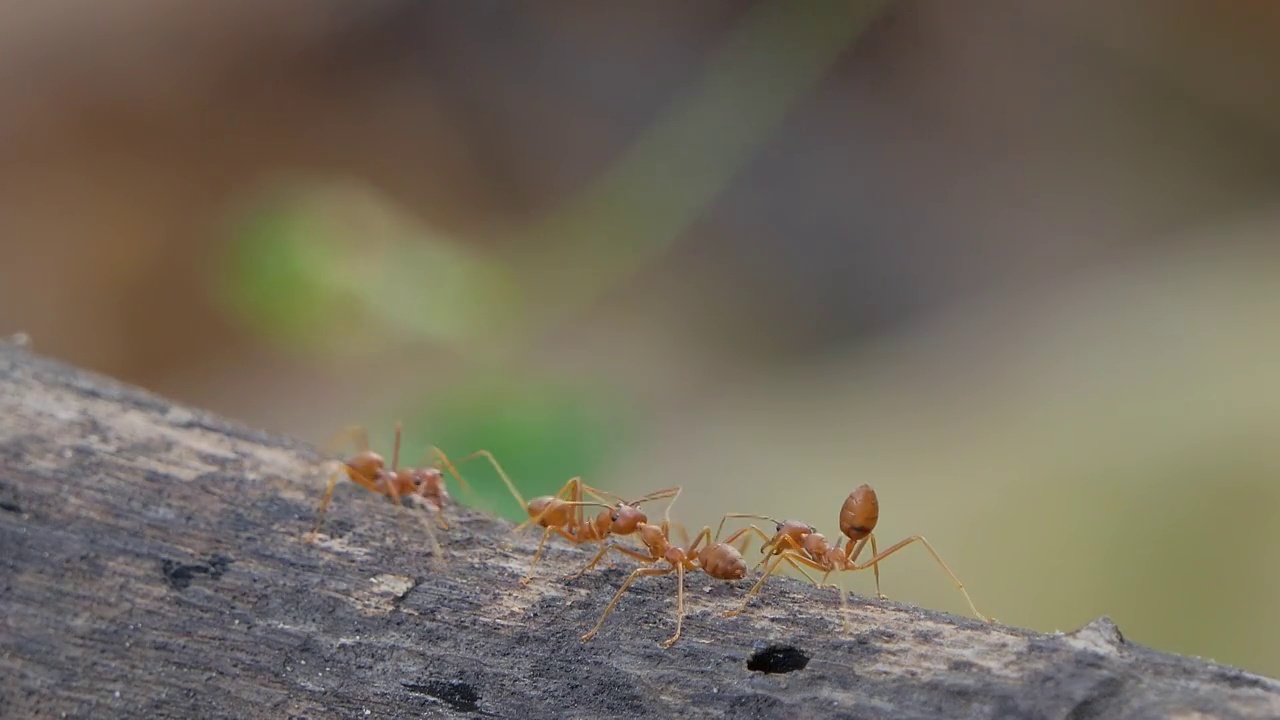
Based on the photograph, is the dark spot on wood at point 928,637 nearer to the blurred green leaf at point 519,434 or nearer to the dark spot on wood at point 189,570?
the dark spot on wood at point 189,570

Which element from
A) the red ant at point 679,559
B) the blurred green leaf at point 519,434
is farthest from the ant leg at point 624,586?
the blurred green leaf at point 519,434

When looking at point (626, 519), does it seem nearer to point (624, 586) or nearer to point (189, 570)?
point (624, 586)

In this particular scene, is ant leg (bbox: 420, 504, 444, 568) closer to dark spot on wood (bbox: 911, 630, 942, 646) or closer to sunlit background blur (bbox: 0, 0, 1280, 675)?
dark spot on wood (bbox: 911, 630, 942, 646)

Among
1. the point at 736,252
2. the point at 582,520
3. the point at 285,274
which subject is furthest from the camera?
the point at 736,252

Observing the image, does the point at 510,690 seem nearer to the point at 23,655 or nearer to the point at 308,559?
the point at 308,559

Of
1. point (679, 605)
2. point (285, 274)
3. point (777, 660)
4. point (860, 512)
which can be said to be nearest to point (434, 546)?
point (679, 605)

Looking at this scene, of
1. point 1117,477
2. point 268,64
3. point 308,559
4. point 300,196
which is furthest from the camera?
point 268,64

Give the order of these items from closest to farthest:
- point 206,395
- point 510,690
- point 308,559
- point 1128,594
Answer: point 510,690 < point 308,559 < point 1128,594 < point 206,395

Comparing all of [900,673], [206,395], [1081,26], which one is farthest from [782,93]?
[900,673]
